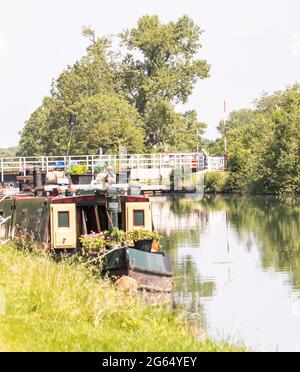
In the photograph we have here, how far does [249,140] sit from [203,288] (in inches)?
2649

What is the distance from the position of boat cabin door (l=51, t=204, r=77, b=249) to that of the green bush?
51244mm

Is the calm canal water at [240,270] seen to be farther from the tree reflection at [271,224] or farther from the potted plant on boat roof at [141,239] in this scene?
the potted plant on boat roof at [141,239]

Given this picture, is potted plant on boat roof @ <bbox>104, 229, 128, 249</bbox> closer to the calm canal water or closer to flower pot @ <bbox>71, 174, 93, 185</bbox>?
the calm canal water

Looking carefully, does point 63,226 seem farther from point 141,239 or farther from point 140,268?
point 140,268

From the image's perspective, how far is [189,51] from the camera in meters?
94.6

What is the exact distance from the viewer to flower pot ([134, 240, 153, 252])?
25.8 meters

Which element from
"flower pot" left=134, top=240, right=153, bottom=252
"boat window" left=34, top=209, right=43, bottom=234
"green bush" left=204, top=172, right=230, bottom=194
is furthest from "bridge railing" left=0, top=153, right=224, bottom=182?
"flower pot" left=134, top=240, right=153, bottom=252

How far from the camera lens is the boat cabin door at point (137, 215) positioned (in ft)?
93.0

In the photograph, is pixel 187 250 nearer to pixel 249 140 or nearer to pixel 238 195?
pixel 238 195

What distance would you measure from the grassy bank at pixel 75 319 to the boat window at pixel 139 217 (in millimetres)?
8914

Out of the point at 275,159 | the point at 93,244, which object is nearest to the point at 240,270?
the point at 93,244

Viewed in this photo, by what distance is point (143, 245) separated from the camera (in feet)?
84.9

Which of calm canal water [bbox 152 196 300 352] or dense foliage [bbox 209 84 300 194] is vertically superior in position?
dense foliage [bbox 209 84 300 194]
